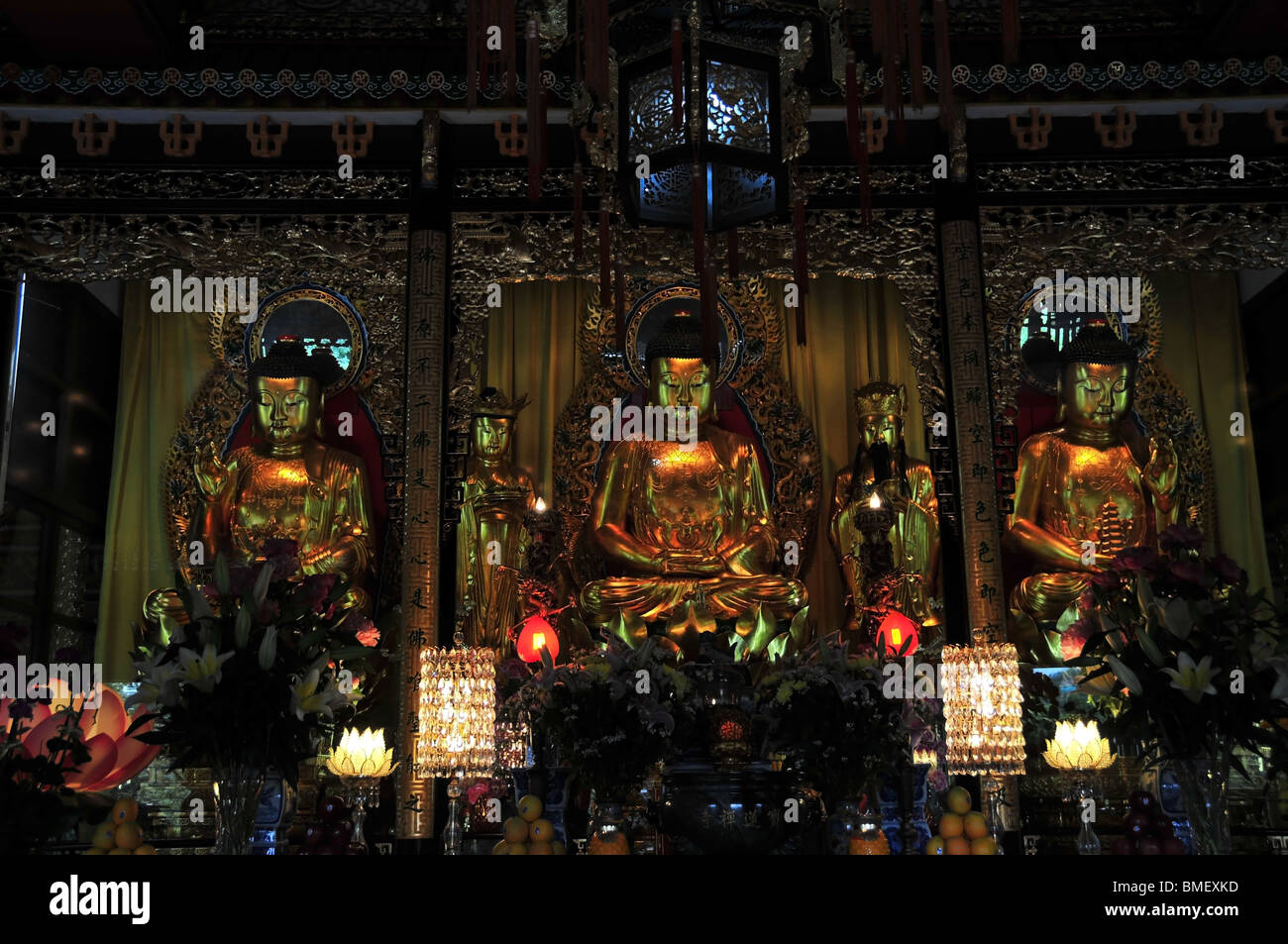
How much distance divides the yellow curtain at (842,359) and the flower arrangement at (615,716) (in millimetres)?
2453

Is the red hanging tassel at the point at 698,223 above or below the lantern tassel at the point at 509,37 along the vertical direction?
below

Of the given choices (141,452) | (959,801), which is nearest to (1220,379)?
(959,801)

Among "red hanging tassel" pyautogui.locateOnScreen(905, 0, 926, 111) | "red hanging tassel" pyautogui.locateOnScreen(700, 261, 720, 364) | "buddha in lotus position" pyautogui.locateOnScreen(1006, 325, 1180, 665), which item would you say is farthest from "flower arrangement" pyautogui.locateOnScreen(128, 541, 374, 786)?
"buddha in lotus position" pyautogui.locateOnScreen(1006, 325, 1180, 665)

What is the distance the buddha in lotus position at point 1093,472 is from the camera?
5.77m

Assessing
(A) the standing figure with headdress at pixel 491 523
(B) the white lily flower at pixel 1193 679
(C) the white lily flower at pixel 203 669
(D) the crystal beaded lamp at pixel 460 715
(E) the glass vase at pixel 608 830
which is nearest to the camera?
(B) the white lily flower at pixel 1193 679

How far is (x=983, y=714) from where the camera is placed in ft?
13.9

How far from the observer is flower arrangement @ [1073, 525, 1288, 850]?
283 cm

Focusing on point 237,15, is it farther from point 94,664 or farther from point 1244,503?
point 1244,503

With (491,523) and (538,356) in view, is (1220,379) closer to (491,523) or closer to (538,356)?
(538,356)

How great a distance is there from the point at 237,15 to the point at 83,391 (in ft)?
5.81

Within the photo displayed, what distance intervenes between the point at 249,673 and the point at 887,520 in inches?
118

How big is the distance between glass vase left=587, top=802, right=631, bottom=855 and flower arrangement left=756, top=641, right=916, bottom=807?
45 centimetres

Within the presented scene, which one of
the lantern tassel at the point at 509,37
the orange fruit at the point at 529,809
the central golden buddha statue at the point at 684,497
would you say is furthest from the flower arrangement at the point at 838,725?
the central golden buddha statue at the point at 684,497

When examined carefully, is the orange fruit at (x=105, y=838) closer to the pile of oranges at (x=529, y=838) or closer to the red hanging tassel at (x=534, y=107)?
the pile of oranges at (x=529, y=838)
